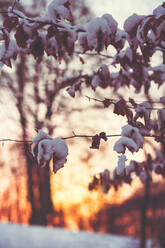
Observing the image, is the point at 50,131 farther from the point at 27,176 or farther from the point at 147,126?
the point at 147,126

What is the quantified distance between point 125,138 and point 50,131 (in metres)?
6.87

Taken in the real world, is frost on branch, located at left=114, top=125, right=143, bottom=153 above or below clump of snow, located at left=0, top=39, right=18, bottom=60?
below

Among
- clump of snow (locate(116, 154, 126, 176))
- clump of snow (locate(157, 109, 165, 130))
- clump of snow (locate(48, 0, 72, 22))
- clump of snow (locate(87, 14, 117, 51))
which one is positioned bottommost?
clump of snow (locate(116, 154, 126, 176))

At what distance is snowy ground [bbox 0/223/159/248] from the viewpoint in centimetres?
834

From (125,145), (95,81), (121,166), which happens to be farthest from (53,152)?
(95,81)

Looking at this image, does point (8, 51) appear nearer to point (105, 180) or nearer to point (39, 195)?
point (105, 180)

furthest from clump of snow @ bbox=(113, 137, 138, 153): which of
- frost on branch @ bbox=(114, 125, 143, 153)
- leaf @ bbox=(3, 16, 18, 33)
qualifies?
leaf @ bbox=(3, 16, 18, 33)

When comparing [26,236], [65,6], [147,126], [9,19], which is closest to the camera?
[9,19]

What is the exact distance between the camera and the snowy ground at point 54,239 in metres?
8.34

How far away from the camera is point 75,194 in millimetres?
10109

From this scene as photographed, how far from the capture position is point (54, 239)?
8695mm

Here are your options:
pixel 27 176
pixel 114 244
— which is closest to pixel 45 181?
pixel 27 176

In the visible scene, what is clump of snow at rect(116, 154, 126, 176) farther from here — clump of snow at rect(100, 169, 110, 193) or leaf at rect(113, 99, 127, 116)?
clump of snow at rect(100, 169, 110, 193)

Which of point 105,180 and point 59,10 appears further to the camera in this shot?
point 105,180
